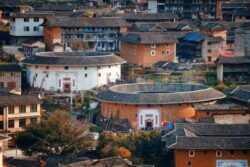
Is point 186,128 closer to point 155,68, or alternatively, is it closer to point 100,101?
point 100,101

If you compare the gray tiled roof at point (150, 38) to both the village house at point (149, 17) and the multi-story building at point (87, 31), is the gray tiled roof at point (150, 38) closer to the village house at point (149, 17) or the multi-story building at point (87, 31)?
the multi-story building at point (87, 31)

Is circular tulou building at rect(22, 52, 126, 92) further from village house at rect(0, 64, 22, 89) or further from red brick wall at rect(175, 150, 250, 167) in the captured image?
red brick wall at rect(175, 150, 250, 167)

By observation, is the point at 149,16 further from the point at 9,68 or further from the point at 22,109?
the point at 22,109

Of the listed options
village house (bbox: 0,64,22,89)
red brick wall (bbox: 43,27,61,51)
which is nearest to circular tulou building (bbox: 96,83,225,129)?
village house (bbox: 0,64,22,89)

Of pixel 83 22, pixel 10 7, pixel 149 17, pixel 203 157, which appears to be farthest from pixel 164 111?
pixel 10 7

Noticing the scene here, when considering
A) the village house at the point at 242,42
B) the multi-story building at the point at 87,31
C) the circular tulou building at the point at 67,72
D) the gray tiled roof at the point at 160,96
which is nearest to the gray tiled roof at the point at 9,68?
the circular tulou building at the point at 67,72

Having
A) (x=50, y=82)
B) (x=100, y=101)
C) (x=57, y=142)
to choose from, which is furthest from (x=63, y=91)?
(x=57, y=142)
